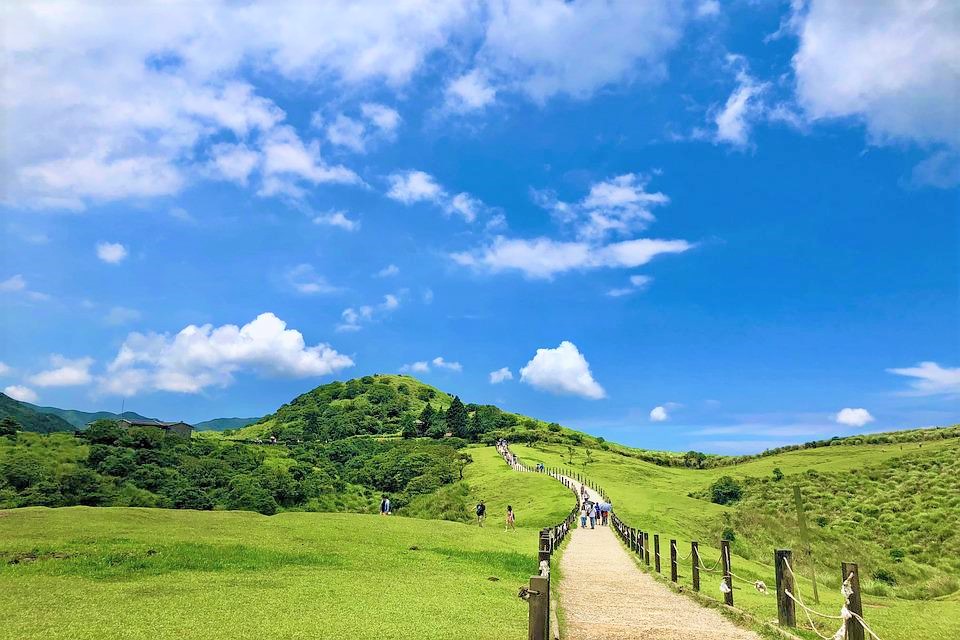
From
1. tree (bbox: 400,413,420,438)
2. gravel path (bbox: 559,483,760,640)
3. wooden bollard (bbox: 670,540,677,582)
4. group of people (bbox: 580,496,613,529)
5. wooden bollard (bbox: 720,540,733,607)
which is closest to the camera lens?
gravel path (bbox: 559,483,760,640)

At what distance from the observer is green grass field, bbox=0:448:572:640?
13.2 m

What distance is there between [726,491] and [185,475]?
222 ft

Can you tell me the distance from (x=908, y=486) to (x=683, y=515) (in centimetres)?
2500

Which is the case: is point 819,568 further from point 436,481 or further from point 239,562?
point 436,481

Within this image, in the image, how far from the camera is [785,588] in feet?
45.5

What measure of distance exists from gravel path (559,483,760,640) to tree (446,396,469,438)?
129m

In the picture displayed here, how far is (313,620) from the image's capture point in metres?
13.6

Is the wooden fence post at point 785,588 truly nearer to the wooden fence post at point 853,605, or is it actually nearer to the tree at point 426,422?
the wooden fence post at point 853,605

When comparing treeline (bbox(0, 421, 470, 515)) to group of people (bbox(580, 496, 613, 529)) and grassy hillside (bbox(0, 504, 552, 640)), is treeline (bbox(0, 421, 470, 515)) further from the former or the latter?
grassy hillside (bbox(0, 504, 552, 640))

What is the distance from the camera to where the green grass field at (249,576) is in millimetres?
13164

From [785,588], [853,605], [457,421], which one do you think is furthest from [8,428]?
[853,605]

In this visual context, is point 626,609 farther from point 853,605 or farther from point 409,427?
point 409,427

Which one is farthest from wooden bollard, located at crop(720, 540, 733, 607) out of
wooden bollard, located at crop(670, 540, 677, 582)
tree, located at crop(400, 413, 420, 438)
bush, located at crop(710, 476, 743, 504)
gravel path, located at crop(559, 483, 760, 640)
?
tree, located at crop(400, 413, 420, 438)

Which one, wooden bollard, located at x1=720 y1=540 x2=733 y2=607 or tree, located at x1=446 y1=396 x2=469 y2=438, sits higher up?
tree, located at x1=446 y1=396 x2=469 y2=438
